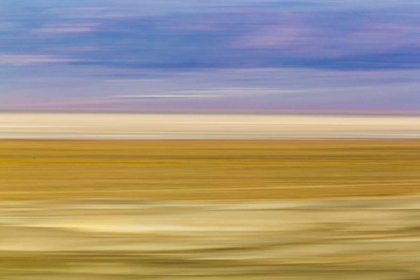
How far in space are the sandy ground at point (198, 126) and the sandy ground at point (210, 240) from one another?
16.7m

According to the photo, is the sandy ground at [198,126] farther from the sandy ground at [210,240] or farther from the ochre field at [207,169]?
the sandy ground at [210,240]

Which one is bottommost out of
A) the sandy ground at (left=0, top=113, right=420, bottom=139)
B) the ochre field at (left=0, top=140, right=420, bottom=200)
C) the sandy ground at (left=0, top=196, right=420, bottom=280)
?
the sandy ground at (left=0, top=196, right=420, bottom=280)

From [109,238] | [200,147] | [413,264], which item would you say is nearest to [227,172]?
[200,147]

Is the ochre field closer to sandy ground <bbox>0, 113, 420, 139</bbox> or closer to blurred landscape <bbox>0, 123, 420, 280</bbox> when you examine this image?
blurred landscape <bbox>0, 123, 420, 280</bbox>

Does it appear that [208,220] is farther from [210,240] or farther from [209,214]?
[210,240]

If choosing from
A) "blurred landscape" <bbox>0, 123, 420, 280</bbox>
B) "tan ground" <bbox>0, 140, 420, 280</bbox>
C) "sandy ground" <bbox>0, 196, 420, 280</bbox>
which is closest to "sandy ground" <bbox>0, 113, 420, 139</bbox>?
"blurred landscape" <bbox>0, 123, 420, 280</bbox>

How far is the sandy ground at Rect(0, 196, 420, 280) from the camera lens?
713 cm

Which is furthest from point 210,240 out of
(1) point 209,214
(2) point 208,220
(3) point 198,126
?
(3) point 198,126

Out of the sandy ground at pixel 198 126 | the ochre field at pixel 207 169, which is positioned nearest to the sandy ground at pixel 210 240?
the ochre field at pixel 207 169

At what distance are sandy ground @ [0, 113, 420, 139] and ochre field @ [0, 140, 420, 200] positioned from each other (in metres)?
3.06

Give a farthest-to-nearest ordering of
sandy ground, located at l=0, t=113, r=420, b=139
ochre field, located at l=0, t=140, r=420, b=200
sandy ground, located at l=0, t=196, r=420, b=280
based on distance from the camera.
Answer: sandy ground, located at l=0, t=113, r=420, b=139 < ochre field, located at l=0, t=140, r=420, b=200 < sandy ground, located at l=0, t=196, r=420, b=280

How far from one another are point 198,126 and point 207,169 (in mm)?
16946

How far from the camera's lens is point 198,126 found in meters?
33.8

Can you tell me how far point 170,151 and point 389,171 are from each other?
5.85 meters
